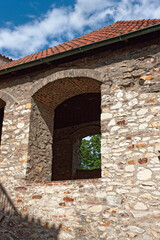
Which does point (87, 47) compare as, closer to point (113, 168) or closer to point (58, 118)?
point (113, 168)

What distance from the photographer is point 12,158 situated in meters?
5.95

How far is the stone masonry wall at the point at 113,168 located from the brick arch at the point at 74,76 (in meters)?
0.02

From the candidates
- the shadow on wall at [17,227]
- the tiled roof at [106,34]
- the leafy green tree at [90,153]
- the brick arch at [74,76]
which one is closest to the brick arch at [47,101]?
the brick arch at [74,76]

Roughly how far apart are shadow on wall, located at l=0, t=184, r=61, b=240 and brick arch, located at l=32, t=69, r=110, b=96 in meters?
2.68

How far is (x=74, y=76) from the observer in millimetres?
5832

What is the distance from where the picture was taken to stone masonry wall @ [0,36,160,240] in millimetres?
4465

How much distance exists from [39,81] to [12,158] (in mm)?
2010

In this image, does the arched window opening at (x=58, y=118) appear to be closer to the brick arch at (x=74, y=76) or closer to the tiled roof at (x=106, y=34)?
the brick arch at (x=74, y=76)

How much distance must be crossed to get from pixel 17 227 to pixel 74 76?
3.57 metres

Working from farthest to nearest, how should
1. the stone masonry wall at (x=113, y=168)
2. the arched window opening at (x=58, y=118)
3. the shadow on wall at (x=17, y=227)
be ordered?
the arched window opening at (x=58, y=118) < the shadow on wall at (x=17, y=227) < the stone masonry wall at (x=113, y=168)

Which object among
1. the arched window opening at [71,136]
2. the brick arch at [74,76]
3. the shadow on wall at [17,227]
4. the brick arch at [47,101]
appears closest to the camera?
the shadow on wall at [17,227]

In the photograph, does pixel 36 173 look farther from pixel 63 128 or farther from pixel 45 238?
pixel 63 128

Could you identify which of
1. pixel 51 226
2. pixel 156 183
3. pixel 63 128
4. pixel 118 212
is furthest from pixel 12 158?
pixel 63 128

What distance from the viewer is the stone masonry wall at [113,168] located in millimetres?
4465
